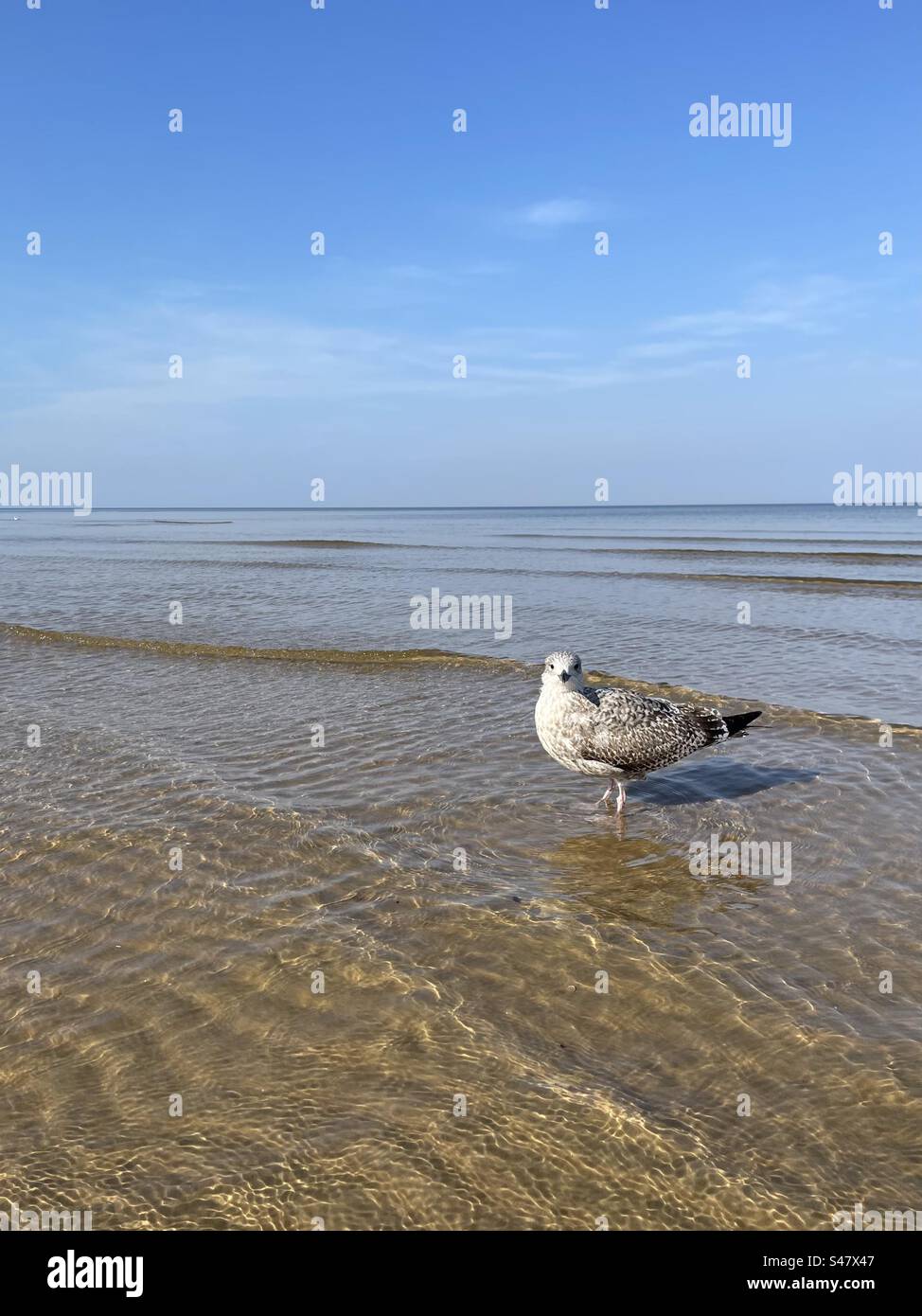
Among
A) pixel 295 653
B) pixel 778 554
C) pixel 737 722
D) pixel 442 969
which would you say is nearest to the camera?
pixel 442 969

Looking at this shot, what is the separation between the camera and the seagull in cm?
711

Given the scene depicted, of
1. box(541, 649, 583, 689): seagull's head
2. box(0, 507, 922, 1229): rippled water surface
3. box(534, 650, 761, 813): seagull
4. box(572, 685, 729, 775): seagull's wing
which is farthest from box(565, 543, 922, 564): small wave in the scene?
box(541, 649, 583, 689): seagull's head

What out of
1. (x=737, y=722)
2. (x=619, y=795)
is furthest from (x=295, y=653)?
(x=737, y=722)

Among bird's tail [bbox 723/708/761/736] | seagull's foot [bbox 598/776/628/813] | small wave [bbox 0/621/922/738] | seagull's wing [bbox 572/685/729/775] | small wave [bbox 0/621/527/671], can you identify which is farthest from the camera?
small wave [bbox 0/621/527/671]

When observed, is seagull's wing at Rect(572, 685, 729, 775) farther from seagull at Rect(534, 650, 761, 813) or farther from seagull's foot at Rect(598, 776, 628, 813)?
seagull's foot at Rect(598, 776, 628, 813)

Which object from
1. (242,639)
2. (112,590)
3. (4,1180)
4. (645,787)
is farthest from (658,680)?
(112,590)

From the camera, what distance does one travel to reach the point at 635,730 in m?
7.17

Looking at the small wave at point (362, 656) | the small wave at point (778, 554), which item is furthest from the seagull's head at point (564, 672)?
the small wave at point (778, 554)

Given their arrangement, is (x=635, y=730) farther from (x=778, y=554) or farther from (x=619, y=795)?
(x=778, y=554)

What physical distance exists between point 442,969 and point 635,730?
3194 millimetres

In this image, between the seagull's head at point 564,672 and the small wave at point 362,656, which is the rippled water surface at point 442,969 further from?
the seagull's head at point 564,672
